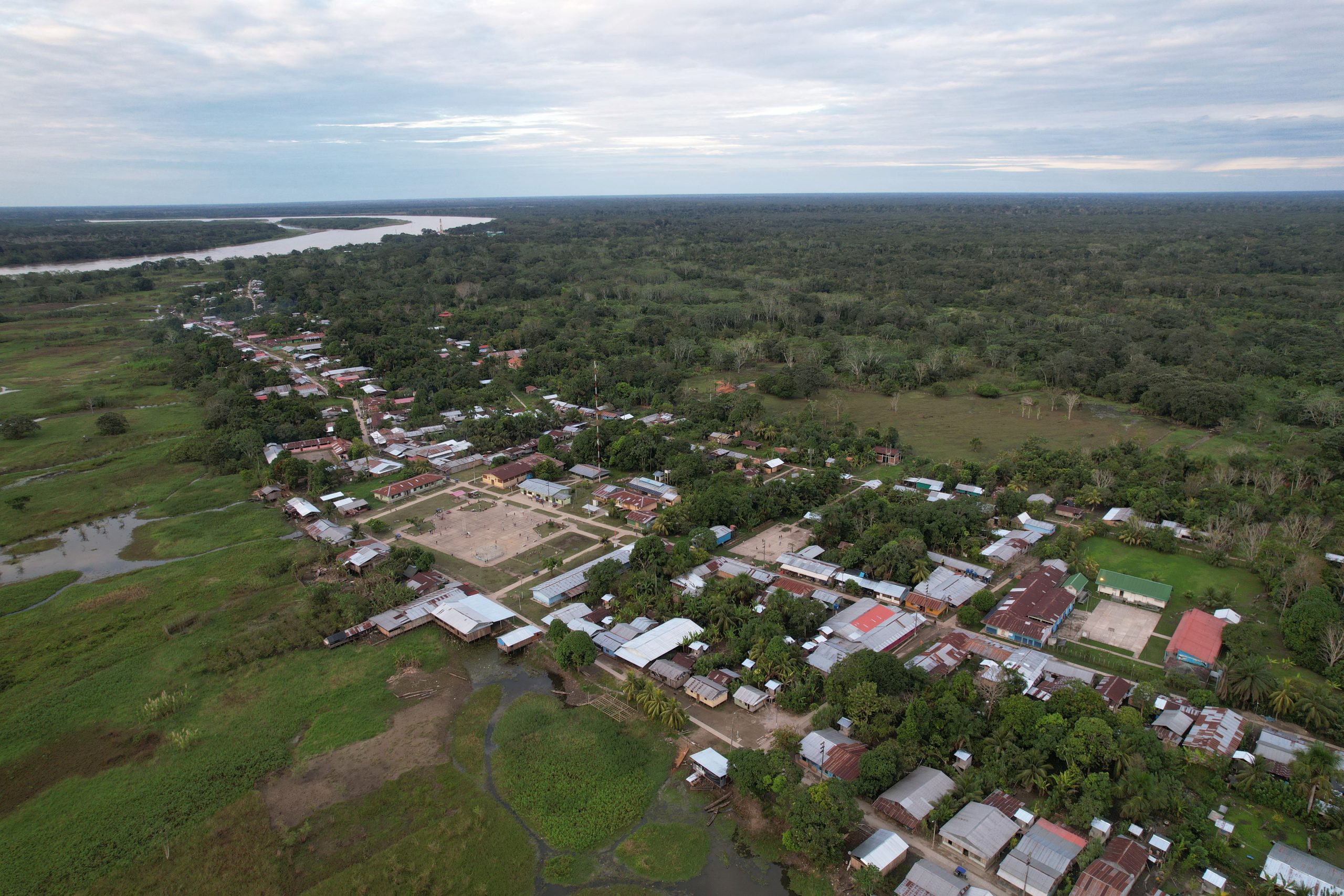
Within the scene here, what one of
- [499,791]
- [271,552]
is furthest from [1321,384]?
[271,552]

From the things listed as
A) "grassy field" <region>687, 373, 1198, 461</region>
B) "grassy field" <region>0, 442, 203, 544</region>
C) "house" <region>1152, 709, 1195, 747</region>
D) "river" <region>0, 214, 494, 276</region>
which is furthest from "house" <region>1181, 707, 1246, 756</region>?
"river" <region>0, 214, 494, 276</region>

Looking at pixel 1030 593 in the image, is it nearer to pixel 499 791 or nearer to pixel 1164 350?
pixel 499 791

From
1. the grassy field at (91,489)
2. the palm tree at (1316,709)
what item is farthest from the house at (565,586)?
the grassy field at (91,489)

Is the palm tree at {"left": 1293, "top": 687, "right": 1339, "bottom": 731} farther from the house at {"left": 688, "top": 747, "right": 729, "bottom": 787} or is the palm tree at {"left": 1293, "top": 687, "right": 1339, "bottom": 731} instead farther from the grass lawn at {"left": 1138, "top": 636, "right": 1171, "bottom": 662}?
the house at {"left": 688, "top": 747, "right": 729, "bottom": 787}

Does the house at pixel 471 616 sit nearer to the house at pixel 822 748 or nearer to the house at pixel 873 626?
the house at pixel 873 626

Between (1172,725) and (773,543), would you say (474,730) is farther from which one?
(1172,725)

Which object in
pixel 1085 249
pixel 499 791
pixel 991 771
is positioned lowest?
pixel 499 791
